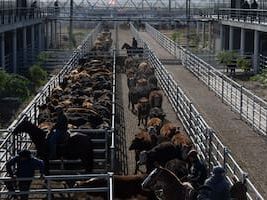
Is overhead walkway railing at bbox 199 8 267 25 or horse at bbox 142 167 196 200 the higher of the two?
overhead walkway railing at bbox 199 8 267 25

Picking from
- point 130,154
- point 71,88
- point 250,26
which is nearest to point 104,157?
point 130,154

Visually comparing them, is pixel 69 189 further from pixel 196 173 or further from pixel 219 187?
pixel 219 187

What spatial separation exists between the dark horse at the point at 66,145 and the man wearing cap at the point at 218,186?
4542 mm

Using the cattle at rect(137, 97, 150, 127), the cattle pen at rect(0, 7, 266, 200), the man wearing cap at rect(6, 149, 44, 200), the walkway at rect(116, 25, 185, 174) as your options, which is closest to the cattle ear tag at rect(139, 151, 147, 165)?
the cattle pen at rect(0, 7, 266, 200)

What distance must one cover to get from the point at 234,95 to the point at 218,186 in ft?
45.7

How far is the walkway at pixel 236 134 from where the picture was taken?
15441 mm

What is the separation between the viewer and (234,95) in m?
23.3

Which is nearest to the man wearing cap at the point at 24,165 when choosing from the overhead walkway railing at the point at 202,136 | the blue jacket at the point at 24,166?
the blue jacket at the point at 24,166

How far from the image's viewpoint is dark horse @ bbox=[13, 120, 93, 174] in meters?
13.7

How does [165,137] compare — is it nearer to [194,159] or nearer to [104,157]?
[104,157]

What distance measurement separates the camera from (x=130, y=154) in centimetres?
1689

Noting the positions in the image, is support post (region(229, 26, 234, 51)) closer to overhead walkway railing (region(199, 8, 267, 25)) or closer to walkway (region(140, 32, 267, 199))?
overhead walkway railing (region(199, 8, 267, 25))

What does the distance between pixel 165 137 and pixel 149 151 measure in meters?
1.61

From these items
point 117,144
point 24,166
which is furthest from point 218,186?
point 117,144
